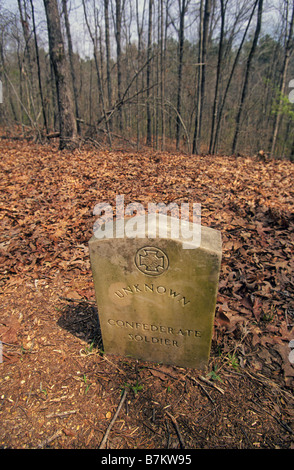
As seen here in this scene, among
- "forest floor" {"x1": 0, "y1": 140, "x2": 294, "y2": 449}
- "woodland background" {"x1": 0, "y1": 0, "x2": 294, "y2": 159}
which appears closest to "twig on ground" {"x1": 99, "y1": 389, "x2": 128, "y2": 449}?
"forest floor" {"x1": 0, "y1": 140, "x2": 294, "y2": 449}

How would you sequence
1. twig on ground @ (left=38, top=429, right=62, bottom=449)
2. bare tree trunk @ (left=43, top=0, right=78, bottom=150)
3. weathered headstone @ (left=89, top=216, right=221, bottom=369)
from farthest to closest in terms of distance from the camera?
bare tree trunk @ (left=43, top=0, right=78, bottom=150), weathered headstone @ (left=89, top=216, right=221, bottom=369), twig on ground @ (left=38, top=429, right=62, bottom=449)

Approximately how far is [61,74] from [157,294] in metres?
10.3

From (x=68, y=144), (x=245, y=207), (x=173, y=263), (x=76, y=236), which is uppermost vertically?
(x=68, y=144)

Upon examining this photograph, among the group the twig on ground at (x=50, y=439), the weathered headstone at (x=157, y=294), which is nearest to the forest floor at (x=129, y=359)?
the twig on ground at (x=50, y=439)

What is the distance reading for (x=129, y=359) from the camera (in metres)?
2.55

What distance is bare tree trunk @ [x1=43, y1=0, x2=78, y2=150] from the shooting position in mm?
9055

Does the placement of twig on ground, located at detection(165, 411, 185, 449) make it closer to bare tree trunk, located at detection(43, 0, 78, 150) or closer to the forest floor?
the forest floor

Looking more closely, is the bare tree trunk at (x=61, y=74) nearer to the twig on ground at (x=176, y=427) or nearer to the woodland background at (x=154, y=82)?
the woodland background at (x=154, y=82)

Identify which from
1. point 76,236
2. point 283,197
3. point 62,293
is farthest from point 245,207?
point 62,293

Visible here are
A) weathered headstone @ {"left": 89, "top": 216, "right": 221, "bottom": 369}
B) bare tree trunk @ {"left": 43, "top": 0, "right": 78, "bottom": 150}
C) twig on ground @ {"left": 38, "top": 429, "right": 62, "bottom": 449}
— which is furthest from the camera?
bare tree trunk @ {"left": 43, "top": 0, "right": 78, "bottom": 150}

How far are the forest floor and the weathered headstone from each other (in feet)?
0.70
